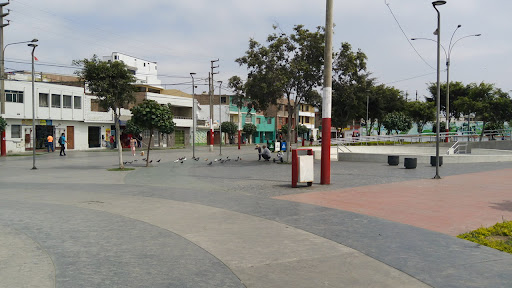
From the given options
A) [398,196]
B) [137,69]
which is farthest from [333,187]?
[137,69]

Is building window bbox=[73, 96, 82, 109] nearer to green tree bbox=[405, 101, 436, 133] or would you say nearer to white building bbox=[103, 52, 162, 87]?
→ white building bbox=[103, 52, 162, 87]

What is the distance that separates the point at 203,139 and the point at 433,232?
67255 mm

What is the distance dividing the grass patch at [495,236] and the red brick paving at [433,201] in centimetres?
31

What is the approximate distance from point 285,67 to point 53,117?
3038cm

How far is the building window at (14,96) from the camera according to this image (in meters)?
39.6

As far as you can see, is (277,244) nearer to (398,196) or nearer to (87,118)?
(398,196)

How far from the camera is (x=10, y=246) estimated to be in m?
6.20

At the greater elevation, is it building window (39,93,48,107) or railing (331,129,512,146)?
building window (39,93,48,107)

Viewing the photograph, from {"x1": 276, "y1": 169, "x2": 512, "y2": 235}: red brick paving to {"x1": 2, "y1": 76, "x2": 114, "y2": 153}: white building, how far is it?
35601 mm

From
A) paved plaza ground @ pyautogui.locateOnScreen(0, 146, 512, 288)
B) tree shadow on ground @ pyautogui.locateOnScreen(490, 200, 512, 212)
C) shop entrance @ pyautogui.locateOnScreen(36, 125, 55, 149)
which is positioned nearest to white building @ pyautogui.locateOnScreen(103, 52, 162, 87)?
shop entrance @ pyautogui.locateOnScreen(36, 125, 55, 149)

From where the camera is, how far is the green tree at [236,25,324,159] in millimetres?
23719

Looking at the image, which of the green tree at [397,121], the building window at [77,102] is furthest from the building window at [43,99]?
the green tree at [397,121]

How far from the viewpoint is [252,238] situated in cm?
670

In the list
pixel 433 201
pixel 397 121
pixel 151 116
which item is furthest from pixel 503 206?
pixel 397 121
